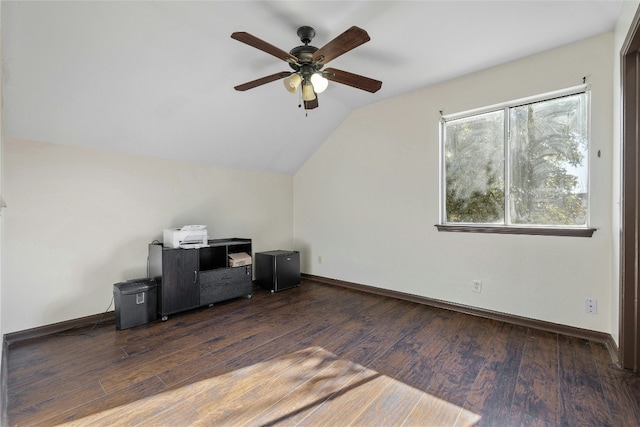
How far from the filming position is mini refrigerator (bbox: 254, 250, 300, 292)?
4.02 m

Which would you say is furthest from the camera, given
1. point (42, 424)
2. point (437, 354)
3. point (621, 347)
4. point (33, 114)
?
point (33, 114)

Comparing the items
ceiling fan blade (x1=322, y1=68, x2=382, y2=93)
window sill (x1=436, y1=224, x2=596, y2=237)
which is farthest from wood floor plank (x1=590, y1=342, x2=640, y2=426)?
ceiling fan blade (x1=322, y1=68, x2=382, y2=93)

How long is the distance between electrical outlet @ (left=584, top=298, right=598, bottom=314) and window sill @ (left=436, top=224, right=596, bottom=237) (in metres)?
0.57

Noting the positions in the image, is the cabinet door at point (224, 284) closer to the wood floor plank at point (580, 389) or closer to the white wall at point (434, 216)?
the white wall at point (434, 216)

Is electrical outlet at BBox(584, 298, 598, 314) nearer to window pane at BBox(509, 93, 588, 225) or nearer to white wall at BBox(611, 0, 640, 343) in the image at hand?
white wall at BBox(611, 0, 640, 343)

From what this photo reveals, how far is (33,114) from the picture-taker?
7.91 feet

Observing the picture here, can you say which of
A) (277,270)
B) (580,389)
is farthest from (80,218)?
(580,389)

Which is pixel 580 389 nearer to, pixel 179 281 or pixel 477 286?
pixel 477 286

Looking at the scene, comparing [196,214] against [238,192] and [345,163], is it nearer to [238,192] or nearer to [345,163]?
[238,192]

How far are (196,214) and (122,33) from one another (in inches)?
83.1

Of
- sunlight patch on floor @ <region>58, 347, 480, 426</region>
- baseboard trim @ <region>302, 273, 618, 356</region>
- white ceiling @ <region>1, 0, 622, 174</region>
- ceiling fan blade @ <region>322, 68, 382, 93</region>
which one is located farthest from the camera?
baseboard trim @ <region>302, 273, 618, 356</region>

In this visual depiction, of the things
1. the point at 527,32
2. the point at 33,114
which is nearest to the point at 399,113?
the point at 527,32

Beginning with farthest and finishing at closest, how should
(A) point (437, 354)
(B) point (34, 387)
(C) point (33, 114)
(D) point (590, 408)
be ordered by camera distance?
(C) point (33, 114) → (A) point (437, 354) → (B) point (34, 387) → (D) point (590, 408)

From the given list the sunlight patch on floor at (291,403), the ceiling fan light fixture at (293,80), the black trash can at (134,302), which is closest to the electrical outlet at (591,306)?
the sunlight patch on floor at (291,403)
